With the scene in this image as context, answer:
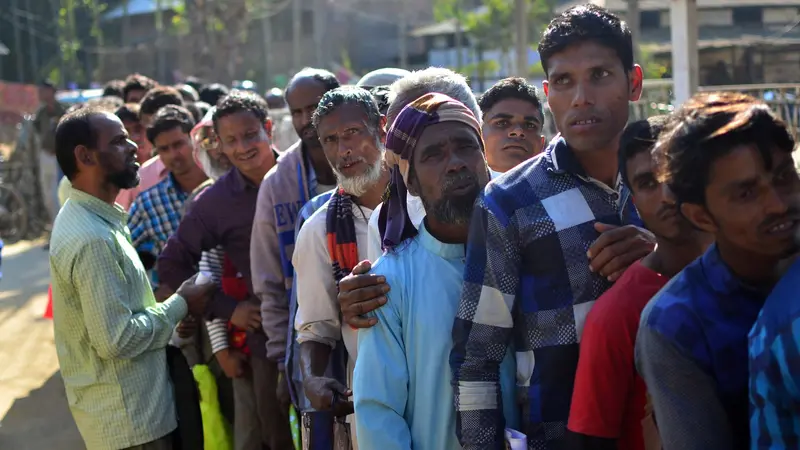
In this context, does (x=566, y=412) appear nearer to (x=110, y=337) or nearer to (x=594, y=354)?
(x=594, y=354)

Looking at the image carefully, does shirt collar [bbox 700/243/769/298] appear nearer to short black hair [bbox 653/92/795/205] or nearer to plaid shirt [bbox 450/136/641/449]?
short black hair [bbox 653/92/795/205]

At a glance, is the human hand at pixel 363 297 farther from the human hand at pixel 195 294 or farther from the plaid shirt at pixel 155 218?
the plaid shirt at pixel 155 218

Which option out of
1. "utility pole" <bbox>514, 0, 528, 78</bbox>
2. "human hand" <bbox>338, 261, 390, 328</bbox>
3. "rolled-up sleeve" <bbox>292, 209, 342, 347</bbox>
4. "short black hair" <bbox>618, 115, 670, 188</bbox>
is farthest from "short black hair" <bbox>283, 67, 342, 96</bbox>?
"utility pole" <bbox>514, 0, 528, 78</bbox>

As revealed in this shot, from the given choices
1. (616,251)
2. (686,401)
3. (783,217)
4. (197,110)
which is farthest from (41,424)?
(783,217)

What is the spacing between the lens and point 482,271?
2.51 metres

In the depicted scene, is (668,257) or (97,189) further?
(97,189)

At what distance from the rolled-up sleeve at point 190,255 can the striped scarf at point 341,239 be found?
58.9 inches

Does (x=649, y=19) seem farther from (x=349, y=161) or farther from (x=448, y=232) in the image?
(x=448, y=232)

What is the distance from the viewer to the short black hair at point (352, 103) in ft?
12.2

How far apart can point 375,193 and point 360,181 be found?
0.08 metres

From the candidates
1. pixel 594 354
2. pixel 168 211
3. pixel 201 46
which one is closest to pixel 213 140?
pixel 168 211

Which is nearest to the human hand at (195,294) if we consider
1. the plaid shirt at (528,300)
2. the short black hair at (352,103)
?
the short black hair at (352,103)

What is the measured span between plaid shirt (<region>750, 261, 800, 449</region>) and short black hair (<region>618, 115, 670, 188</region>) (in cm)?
67

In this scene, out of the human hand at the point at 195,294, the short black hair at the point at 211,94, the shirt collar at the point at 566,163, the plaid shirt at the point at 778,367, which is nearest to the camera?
the plaid shirt at the point at 778,367
